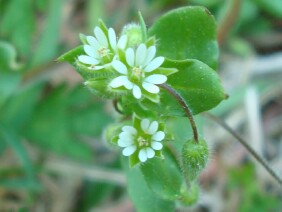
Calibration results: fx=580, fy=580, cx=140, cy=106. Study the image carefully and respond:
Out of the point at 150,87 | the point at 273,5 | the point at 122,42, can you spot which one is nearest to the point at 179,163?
the point at 150,87

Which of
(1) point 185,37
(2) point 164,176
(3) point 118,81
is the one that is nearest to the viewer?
(3) point 118,81

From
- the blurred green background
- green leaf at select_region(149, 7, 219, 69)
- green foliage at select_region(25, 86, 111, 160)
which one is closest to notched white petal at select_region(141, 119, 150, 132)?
green leaf at select_region(149, 7, 219, 69)

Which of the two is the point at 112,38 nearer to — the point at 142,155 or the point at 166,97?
the point at 166,97

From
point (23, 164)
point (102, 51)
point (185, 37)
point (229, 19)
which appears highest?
point (102, 51)

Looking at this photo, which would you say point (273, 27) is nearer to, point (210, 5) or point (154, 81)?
point (210, 5)

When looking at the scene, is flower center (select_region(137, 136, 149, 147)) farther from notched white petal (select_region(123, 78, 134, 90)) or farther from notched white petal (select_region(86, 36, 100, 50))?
notched white petal (select_region(86, 36, 100, 50))

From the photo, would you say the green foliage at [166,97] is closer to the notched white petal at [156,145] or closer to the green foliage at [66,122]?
the notched white petal at [156,145]

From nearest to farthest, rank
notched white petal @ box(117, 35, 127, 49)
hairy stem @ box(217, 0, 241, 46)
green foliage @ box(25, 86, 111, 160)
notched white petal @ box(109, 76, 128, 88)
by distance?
notched white petal @ box(109, 76, 128, 88) → notched white petal @ box(117, 35, 127, 49) → hairy stem @ box(217, 0, 241, 46) → green foliage @ box(25, 86, 111, 160)

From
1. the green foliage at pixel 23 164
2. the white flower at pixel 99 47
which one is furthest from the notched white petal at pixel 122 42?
the green foliage at pixel 23 164
